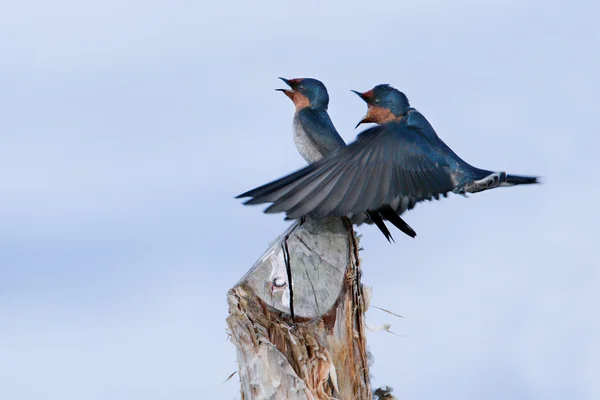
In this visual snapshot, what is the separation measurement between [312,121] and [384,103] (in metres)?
0.67

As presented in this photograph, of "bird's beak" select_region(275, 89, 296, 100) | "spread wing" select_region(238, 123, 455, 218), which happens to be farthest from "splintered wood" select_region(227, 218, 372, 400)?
"bird's beak" select_region(275, 89, 296, 100)

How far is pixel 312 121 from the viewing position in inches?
281

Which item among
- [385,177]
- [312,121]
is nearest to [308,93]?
[312,121]

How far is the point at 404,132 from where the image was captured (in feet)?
19.8

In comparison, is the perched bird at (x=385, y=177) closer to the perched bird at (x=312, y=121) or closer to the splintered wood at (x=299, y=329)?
the splintered wood at (x=299, y=329)

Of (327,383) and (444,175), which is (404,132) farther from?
(327,383)

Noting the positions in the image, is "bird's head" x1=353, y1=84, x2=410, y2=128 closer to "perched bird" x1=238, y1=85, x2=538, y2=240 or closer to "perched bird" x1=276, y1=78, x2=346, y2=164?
"perched bird" x1=238, y1=85, x2=538, y2=240

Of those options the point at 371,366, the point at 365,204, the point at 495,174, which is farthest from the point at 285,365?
the point at 495,174

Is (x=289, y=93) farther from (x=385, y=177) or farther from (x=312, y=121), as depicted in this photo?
(x=385, y=177)

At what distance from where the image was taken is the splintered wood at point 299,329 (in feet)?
15.6

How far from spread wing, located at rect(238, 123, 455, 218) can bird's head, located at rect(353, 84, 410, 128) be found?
412mm

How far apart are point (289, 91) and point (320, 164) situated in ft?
7.08

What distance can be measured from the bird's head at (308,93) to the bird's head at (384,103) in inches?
25.8

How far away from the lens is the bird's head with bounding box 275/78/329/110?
743 cm
